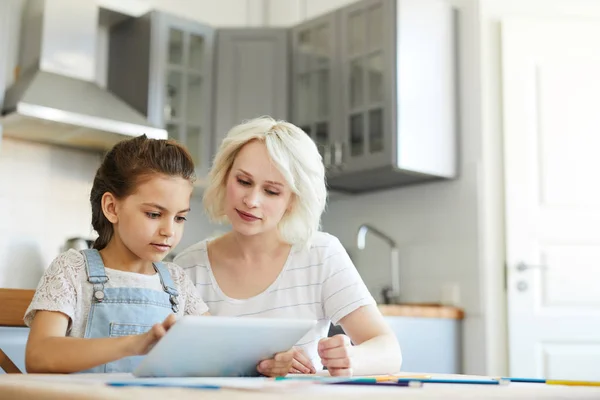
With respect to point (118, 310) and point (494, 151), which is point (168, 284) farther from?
point (494, 151)

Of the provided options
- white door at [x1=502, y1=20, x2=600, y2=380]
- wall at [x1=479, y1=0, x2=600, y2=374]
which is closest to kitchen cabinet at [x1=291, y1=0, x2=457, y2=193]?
wall at [x1=479, y1=0, x2=600, y2=374]

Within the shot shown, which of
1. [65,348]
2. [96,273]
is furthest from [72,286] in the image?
[65,348]

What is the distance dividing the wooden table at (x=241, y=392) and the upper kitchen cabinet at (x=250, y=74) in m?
3.05

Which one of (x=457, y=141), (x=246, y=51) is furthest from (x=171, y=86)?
(x=457, y=141)

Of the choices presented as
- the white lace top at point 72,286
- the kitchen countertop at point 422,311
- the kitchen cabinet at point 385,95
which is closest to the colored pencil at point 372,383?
the white lace top at point 72,286

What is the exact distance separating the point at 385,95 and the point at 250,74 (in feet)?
2.62

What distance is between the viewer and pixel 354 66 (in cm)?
362

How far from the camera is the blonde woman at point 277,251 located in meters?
1.61

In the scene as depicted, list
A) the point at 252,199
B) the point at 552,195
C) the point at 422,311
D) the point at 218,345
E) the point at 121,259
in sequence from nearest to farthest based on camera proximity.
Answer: the point at 218,345
the point at 121,259
the point at 252,199
the point at 422,311
the point at 552,195

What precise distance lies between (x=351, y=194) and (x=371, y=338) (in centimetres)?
246

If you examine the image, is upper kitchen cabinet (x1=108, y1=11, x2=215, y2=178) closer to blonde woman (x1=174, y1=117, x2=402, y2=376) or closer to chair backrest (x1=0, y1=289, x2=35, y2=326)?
blonde woman (x1=174, y1=117, x2=402, y2=376)

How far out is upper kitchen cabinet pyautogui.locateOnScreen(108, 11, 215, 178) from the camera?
3678mm

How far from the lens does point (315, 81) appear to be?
378cm

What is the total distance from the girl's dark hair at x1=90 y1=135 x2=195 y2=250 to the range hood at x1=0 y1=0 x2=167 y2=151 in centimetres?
190
